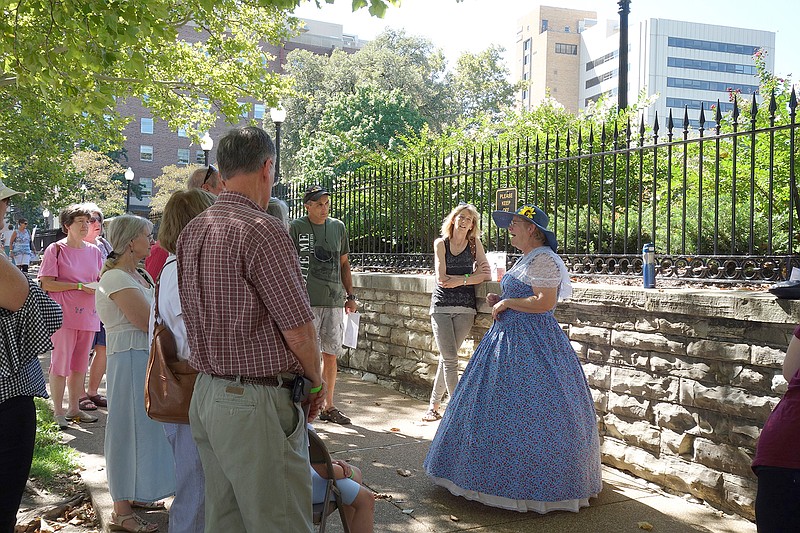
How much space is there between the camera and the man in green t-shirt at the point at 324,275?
6.89 m

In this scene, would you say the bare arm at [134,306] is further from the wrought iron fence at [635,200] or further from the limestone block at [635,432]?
the limestone block at [635,432]

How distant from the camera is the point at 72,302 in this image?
6828 mm

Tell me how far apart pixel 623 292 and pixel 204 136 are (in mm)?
14200

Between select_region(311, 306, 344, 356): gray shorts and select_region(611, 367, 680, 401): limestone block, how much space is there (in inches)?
102

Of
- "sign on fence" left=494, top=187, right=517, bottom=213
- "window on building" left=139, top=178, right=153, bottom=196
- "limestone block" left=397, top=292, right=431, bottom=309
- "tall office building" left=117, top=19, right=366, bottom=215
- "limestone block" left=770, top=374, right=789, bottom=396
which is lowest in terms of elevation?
"limestone block" left=770, top=374, right=789, bottom=396

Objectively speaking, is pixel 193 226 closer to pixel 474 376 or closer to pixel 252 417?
pixel 252 417

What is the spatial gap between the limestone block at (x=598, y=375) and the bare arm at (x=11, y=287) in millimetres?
3983

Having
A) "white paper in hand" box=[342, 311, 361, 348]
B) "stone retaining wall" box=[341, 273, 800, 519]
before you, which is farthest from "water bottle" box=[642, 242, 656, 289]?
"white paper in hand" box=[342, 311, 361, 348]

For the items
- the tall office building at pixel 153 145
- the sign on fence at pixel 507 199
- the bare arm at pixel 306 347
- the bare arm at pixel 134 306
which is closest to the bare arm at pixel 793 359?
the bare arm at pixel 306 347

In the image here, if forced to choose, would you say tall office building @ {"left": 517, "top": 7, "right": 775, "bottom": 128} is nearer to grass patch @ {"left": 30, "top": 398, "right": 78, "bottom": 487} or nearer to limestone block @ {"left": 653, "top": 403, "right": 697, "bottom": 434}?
grass patch @ {"left": 30, "top": 398, "right": 78, "bottom": 487}

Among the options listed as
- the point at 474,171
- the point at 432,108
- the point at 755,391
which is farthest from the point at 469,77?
the point at 755,391

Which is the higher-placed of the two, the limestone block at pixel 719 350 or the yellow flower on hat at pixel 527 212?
the yellow flower on hat at pixel 527 212

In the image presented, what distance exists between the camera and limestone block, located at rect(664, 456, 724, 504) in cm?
470

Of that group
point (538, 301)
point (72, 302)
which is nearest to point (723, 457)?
point (538, 301)
